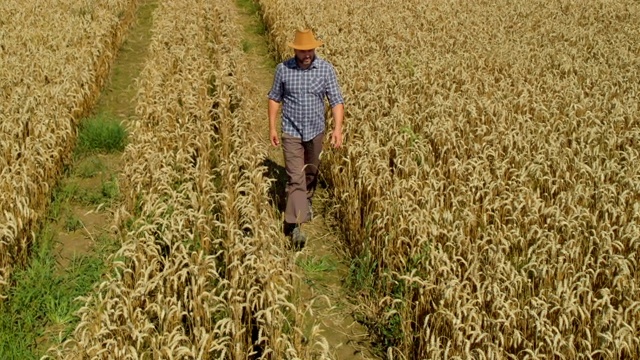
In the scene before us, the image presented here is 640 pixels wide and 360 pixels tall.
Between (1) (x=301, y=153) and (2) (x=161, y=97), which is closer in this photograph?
(1) (x=301, y=153)

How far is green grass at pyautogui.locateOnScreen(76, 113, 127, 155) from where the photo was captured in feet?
Result: 28.8

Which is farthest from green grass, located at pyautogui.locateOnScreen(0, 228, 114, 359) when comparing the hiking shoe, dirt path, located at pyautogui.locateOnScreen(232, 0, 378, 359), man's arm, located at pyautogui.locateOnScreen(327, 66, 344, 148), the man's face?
the man's face

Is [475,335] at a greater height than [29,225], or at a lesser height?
greater

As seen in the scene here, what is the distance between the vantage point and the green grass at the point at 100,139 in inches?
346

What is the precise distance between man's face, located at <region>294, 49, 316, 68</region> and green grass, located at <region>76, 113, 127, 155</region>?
3.73 m

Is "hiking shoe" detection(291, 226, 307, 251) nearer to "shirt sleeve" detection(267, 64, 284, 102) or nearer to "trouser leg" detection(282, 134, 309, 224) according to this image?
"trouser leg" detection(282, 134, 309, 224)

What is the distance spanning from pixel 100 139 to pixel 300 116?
377 centimetres

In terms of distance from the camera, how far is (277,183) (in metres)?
8.08

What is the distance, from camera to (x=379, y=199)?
→ 614 centimetres

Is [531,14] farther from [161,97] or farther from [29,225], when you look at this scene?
[29,225]

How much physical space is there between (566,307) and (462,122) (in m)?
3.82

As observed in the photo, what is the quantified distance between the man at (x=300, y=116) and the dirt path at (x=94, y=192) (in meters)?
1.91

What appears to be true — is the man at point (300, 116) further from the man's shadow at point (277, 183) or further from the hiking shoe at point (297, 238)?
the man's shadow at point (277, 183)

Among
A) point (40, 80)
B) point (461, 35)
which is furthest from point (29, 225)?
point (461, 35)
